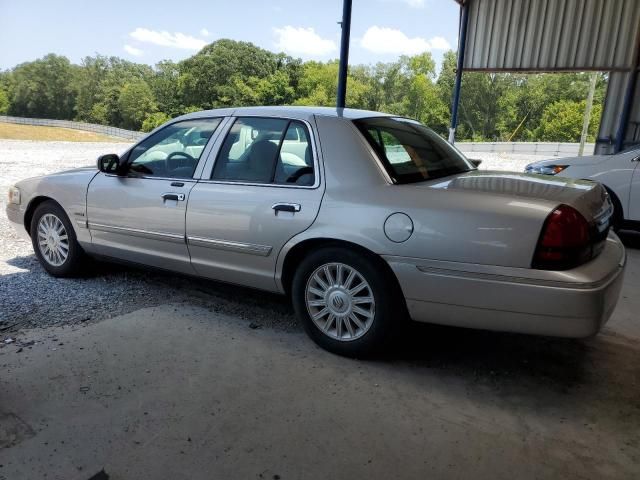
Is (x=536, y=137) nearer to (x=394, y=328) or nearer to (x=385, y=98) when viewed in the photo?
(x=385, y=98)

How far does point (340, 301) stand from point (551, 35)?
42.2 ft

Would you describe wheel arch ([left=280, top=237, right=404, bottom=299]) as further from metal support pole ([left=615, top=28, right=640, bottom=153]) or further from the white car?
metal support pole ([left=615, top=28, right=640, bottom=153])

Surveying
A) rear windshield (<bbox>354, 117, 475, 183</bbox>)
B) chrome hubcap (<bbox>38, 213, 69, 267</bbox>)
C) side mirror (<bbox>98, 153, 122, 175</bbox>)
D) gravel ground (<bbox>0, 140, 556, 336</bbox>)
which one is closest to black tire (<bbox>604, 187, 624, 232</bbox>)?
rear windshield (<bbox>354, 117, 475, 183</bbox>)

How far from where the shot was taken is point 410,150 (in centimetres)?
342

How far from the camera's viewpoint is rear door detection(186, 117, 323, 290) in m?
3.17

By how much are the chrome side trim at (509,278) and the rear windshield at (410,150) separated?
611 mm

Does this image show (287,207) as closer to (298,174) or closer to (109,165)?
(298,174)

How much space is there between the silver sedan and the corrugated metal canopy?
11154 millimetres

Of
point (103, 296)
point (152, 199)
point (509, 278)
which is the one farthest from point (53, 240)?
point (509, 278)

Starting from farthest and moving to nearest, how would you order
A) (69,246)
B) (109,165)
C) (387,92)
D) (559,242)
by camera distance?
(387,92), (69,246), (109,165), (559,242)

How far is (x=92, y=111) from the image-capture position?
2931 inches

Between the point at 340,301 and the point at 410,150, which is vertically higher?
the point at 410,150

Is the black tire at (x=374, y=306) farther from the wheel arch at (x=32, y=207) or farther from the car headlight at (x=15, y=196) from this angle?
the car headlight at (x=15, y=196)

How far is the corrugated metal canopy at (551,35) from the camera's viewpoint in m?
12.2
